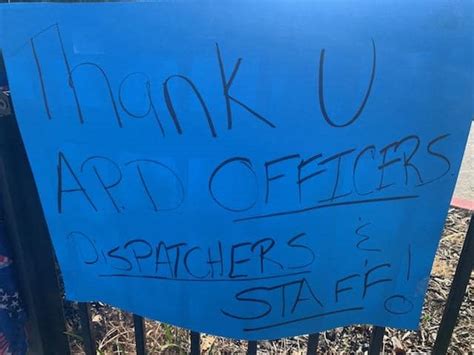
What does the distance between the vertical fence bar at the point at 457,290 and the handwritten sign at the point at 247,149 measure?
136 millimetres

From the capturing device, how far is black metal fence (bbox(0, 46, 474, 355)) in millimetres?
1599

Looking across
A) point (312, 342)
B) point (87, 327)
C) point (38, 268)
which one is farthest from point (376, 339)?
point (38, 268)

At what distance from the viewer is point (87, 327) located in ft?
6.08

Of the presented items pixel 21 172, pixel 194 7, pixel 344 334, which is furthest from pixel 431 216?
pixel 21 172

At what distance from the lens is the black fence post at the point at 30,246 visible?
1627 mm

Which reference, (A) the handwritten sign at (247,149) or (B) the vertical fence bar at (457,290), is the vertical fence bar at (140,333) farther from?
(B) the vertical fence bar at (457,290)

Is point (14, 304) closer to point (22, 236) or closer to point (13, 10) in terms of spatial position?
point (22, 236)

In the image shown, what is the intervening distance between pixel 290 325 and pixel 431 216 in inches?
22.8

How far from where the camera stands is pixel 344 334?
7.61 feet

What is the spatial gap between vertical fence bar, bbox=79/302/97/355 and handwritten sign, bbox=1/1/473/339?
0.52 ft

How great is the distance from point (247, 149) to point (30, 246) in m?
0.89

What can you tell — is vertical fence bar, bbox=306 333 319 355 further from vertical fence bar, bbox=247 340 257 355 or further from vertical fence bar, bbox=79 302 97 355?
vertical fence bar, bbox=79 302 97 355

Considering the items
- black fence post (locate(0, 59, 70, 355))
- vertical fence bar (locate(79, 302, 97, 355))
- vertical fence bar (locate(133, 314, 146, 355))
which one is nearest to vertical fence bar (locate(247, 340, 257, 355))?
vertical fence bar (locate(133, 314, 146, 355))

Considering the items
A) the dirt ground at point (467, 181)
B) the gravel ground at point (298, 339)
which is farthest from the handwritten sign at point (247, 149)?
the dirt ground at point (467, 181)
